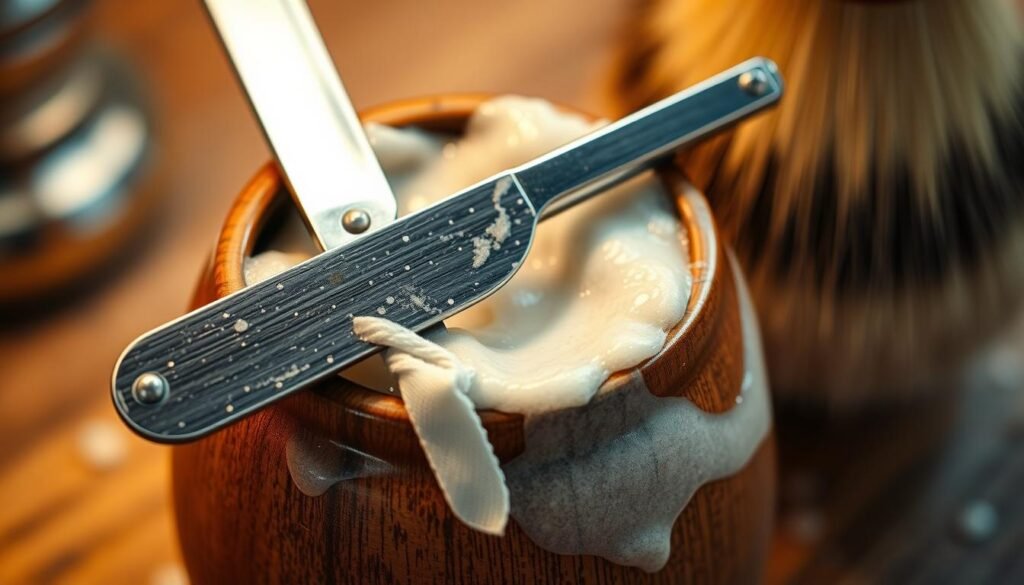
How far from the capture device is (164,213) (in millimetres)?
835

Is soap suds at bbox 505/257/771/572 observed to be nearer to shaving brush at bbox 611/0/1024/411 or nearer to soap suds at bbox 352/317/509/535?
soap suds at bbox 352/317/509/535

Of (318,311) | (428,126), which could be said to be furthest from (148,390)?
(428,126)

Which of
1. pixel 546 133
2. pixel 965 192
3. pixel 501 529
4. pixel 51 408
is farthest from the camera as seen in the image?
pixel 51 408

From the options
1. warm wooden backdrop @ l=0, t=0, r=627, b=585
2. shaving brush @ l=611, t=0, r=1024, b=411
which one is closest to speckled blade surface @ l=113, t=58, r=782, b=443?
shaving brush @ l=611, t=0, r=1024, b=411

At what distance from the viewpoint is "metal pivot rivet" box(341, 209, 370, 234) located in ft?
1.42

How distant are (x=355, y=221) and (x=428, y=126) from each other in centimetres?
10

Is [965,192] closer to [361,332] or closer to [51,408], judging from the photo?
[361,332]

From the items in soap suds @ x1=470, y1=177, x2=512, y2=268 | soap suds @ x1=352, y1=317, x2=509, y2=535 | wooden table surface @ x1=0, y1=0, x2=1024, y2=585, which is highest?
soap suds @ x1=470, y1=177, x2=512, y2=268

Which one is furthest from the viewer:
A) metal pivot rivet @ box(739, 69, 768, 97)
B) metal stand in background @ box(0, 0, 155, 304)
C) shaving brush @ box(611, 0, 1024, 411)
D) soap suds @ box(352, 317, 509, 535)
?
metal stand in background @ box(0, 0, 155, 304)

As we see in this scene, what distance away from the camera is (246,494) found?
1.41ft

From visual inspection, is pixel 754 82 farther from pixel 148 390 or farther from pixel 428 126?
pixel 148 390

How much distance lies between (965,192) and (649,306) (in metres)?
0.27

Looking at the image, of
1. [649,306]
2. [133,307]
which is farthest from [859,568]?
[133,307]

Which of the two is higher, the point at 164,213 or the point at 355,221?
the point at 355,221
